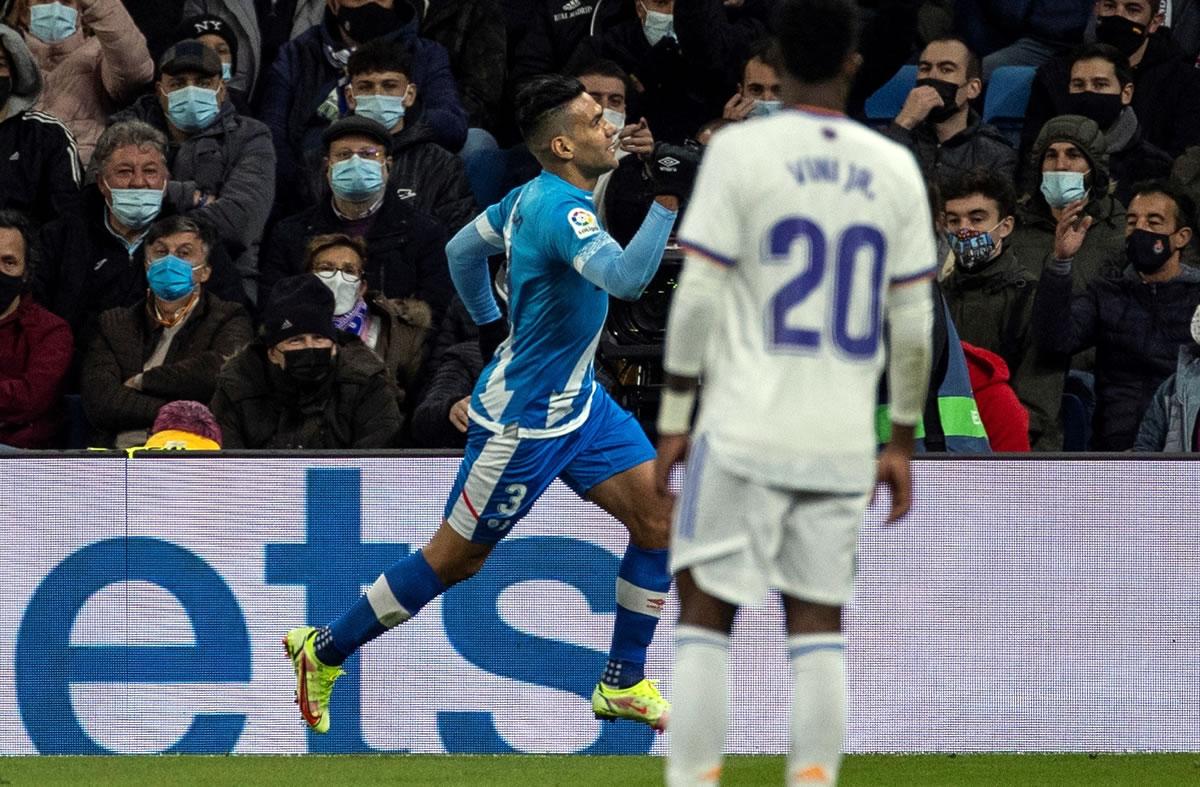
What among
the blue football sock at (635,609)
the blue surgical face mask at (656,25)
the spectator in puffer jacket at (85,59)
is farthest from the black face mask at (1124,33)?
the blue football sock at (635,609)

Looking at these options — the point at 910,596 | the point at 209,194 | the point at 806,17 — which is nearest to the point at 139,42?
the point at 209,194

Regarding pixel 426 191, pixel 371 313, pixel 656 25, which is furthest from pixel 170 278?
pixel 656 25

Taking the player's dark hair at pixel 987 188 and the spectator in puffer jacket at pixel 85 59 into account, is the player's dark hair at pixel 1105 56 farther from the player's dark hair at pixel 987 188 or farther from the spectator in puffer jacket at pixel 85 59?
the spectator in puffer jacket at pixel 85 59

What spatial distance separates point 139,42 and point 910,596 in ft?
18.2

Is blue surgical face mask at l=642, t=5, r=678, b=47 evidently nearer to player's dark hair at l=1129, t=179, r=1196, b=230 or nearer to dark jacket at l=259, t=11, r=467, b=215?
dark jacket at l=259, t=11, r=467, b=215

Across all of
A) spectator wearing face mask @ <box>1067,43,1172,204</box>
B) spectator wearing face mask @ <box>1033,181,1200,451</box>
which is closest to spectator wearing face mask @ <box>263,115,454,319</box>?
spectator wearing face mask @ <box>1033,181,1200,451</box>

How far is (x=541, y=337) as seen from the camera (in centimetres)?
670

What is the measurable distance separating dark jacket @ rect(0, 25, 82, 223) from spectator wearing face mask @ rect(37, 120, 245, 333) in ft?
1.15

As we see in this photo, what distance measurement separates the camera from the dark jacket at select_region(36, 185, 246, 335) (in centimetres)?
985

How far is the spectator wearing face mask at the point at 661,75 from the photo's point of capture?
10.5 m

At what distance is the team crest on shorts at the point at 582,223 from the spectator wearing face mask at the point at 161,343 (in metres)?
3.06

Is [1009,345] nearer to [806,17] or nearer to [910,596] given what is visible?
[910,596]

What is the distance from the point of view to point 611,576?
7.64 metres

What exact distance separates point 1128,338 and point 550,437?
11.5 feet
